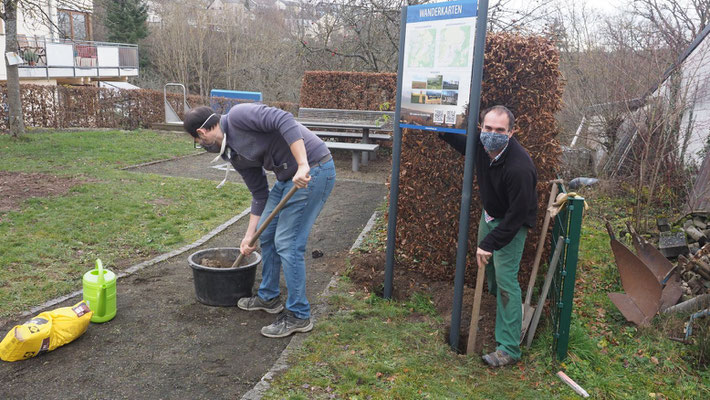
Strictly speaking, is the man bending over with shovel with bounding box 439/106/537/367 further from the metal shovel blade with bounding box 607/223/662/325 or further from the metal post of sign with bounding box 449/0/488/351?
the metal shovel blade with bounding box 607/223/662/325

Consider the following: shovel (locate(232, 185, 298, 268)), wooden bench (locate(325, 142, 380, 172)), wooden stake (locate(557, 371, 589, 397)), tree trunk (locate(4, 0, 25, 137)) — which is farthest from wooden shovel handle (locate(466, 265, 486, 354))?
tree trunk (locate(4, 0, 25, 137))

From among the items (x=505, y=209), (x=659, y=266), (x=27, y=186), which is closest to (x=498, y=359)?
(x=505, y=209)

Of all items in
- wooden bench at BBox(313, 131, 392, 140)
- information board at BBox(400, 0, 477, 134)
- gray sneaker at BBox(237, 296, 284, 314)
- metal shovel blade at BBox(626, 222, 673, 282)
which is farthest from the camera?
wooden bench at BBox(313, 131, 392, 140)

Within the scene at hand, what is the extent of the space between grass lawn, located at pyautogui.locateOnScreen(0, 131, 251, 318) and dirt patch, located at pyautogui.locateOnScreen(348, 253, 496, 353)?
92.5 inches

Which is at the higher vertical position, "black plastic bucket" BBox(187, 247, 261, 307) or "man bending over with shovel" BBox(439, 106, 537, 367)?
"man bending over with shovel" BBox(439, 106, 537, 367)

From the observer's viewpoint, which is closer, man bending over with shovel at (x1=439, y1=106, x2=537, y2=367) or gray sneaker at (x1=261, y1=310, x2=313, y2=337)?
man bending over with shovel at (x1=439, y1=106, x2=537, y2=367)

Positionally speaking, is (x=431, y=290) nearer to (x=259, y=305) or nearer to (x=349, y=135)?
(x=259, y=305)

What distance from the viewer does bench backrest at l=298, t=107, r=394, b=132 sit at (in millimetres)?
12062

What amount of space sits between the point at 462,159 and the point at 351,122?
7.58m

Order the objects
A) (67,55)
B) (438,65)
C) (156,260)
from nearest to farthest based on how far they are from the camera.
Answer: (438,65) < (156,260) < (67,55)

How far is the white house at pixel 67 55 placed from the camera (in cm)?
2131

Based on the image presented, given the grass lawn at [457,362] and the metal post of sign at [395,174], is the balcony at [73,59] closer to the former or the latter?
the metal post of sign at [395,174]

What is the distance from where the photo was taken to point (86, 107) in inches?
605

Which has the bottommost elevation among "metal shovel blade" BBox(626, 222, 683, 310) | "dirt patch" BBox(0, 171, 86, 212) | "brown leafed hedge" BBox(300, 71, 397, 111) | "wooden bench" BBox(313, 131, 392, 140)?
"dirt patch" BBox(0, 171, 86, 212)
